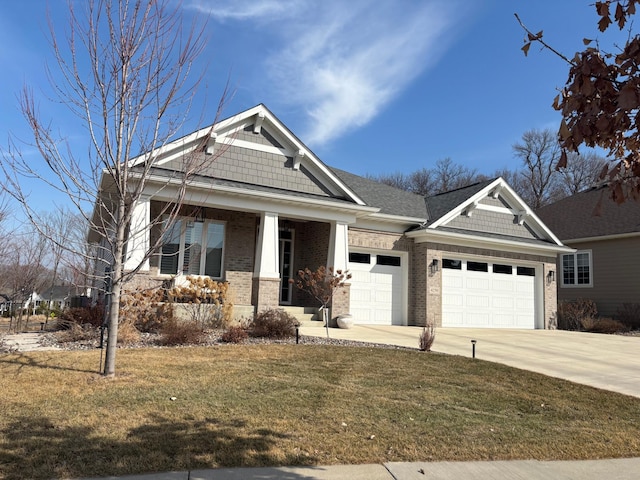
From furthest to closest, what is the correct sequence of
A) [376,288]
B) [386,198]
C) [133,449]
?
[386,198] → [376,288] → [133,449]

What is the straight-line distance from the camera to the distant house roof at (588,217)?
22375 mm

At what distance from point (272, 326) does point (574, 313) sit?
15.4 metres

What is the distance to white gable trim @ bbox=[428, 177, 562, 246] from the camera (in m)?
19.3

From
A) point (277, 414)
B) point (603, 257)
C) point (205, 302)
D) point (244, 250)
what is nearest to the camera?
point (277, 414)

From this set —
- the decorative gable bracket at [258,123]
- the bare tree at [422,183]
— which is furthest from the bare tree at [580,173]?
the decorative gable bracket at [258,123]

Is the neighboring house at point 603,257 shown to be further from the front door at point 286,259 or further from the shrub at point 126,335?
the shrub at point 126,335

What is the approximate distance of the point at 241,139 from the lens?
15234mm

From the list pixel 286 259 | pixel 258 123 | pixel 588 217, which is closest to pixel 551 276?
pixel 588 217

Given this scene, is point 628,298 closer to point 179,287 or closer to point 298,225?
point 298,225

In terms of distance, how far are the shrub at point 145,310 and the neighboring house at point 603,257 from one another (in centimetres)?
1856

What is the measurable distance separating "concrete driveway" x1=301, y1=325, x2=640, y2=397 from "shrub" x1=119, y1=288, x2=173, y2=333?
3.70m

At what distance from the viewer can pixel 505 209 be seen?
810 inches

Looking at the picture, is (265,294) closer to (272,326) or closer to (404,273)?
(272,326)

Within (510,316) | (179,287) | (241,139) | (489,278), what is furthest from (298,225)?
(510,316)
